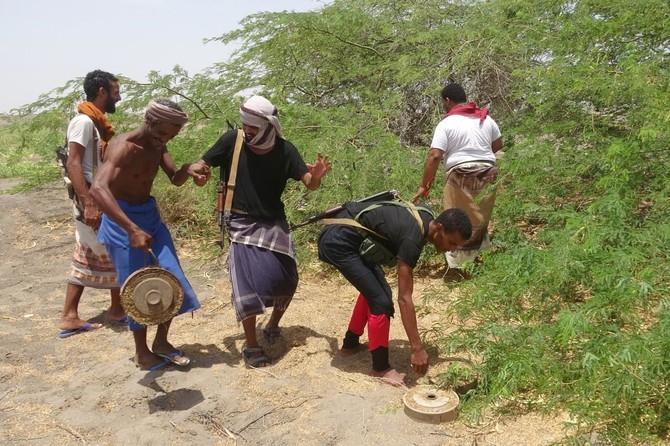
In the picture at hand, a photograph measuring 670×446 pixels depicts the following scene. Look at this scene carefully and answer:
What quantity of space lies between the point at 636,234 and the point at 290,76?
490cm

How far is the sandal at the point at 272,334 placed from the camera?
179 inches


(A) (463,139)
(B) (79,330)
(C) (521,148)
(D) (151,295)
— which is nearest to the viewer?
(D) (151,295)

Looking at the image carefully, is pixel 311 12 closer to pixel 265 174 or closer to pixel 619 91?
pixel 619 91

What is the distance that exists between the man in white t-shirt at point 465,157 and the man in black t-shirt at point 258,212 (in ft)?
4.31

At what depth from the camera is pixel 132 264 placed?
158 inches

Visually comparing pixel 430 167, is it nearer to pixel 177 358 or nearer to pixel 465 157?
pixel 465 157

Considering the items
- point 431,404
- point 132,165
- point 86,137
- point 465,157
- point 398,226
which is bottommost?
point 431,404

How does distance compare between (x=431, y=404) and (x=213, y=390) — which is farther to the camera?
(x=213, y=390)

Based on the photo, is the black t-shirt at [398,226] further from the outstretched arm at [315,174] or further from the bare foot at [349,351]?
the bare foot at [349,351]

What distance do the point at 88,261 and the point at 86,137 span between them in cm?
93

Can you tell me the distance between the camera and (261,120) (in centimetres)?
391

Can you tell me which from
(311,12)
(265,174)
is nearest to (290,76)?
(311,12)

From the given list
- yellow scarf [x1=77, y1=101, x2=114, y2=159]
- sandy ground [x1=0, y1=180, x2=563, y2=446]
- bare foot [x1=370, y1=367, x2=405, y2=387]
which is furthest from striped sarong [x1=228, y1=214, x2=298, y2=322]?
yellow scarf [x1=77, y1=101, x2=114, y2=159]

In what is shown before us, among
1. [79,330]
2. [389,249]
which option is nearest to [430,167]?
[389,249]
